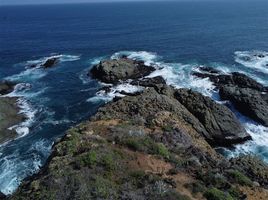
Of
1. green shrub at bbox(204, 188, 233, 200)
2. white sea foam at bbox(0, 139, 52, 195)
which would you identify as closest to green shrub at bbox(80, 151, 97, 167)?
green shrub at bbox(204, 188, 233, 200)

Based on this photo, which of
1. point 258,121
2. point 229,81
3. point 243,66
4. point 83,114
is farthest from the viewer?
point 243,66

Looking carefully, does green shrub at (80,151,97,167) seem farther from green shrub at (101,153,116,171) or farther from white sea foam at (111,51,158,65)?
white sea foam at (111,51,158,65)

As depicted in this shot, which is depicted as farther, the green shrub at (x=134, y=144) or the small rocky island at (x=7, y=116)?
the small rocky island at (x=7, y=116)

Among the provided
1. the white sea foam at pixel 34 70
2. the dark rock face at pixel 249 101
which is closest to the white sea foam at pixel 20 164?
the dark rock face at pixel 249 101

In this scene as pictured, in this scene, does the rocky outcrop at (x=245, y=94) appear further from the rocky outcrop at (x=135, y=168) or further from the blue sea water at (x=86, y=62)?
the rocky outcrop at (x=135, y=168)

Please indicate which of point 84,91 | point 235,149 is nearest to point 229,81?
point 235,149

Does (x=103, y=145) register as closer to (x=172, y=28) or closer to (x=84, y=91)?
(x=84, y=91)
